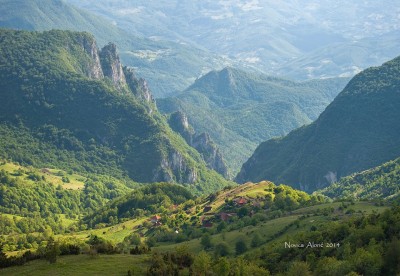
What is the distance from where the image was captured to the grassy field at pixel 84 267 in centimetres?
7831

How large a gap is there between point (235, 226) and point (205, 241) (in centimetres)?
1882

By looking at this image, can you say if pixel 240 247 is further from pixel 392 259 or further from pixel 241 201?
pixel 392 259

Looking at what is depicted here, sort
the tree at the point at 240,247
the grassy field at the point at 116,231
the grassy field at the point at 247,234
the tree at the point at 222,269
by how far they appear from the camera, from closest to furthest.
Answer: the tree at the point at 222,269 → the tree at the point at 240,247 → the grassy field at the point at 247,234 → the grassy field at the point at 116,231

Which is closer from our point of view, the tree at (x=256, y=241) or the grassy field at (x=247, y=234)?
the tree at (x=256, y=241)

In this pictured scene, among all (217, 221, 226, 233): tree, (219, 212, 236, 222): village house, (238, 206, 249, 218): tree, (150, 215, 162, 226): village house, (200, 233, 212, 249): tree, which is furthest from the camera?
(150, 215, 162, 226): village house

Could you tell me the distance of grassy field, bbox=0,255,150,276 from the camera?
78.3 metres

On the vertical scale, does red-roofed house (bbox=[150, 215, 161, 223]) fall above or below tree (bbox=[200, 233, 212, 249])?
below

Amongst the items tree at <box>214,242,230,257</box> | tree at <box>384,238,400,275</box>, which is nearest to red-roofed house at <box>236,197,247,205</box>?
tree at <box>214,242,230,257</box>

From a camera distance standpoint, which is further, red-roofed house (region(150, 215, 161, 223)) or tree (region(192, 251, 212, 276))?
red-roofed house (region(150, 215, 161, 223))

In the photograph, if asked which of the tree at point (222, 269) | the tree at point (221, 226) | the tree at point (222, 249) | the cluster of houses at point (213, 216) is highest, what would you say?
the tree at point (222, 269)

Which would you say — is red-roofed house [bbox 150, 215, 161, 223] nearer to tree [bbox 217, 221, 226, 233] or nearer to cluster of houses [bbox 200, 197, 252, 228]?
cluster of houses [bbox 200, 197, 252, 228]

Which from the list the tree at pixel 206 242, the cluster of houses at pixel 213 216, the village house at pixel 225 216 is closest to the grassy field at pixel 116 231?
the cluster of houses at pixel 213 216

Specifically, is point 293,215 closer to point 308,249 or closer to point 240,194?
point 240,194

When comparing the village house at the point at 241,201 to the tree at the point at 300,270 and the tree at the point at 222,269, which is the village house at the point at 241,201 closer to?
the tree at the point at 300,270
